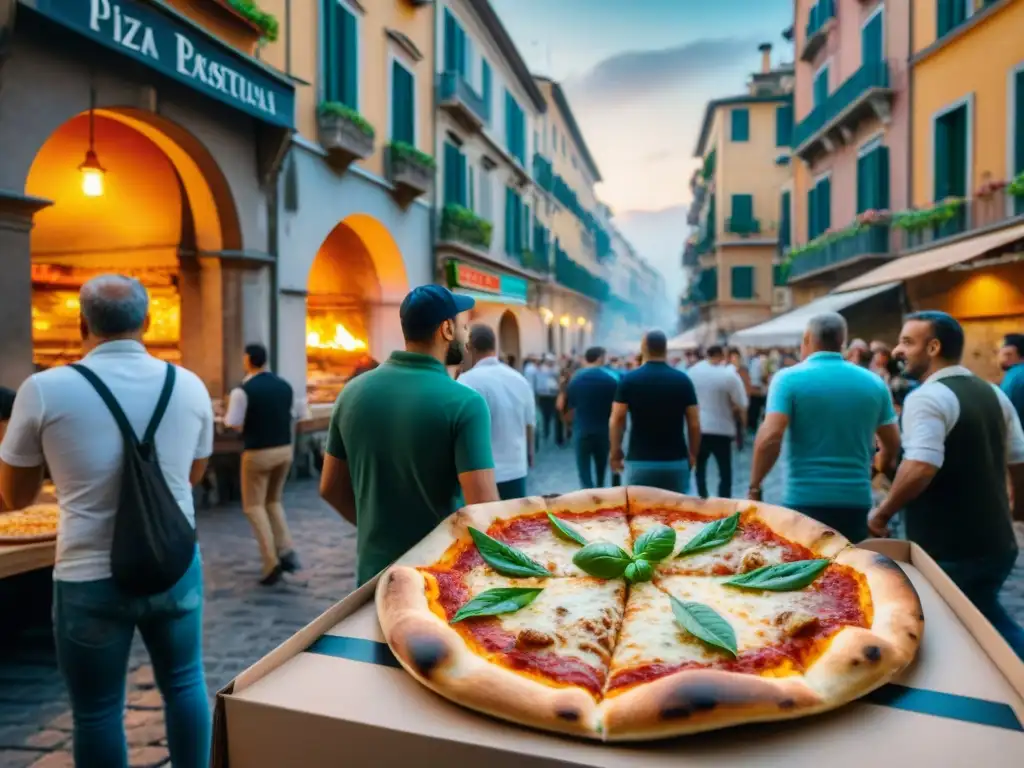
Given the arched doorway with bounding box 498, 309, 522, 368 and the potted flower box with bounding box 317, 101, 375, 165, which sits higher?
the potted flower box with bounding box 317, 101, 375, 165

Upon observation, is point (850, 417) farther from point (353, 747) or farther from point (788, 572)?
point (353, 747)

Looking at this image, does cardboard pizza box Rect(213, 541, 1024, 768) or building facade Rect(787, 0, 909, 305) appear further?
building facade Rect(787, 0, 909, 305)

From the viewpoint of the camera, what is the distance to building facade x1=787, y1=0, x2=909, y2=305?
16.9 metres

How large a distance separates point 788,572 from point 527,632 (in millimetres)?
741

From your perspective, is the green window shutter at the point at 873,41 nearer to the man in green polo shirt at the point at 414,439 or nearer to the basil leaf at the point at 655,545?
the man in green polo shirt at the point at 414,439

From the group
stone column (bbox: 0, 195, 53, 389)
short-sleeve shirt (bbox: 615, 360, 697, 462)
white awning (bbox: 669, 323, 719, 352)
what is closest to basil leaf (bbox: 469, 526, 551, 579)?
short-sleeve shirt (bbox: 615, 360, 697, 462)

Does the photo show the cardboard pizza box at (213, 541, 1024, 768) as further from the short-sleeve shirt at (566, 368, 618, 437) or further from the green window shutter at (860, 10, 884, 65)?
the green window shutter at (860, 10, 884, 65)

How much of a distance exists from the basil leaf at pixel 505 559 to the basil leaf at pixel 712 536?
457mm

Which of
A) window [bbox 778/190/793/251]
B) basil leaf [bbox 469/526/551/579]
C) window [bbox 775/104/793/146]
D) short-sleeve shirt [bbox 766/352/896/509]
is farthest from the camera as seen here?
window [bbox 775/104/793/146]

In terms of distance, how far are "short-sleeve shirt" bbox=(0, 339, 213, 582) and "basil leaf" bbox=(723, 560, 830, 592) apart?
1.95m

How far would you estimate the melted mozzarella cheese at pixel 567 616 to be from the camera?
5.17ft

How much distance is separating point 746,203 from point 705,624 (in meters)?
38.5

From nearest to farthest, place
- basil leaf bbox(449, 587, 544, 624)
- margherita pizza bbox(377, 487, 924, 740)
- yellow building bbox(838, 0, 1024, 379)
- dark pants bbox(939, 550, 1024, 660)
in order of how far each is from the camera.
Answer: margherita pizza bbox(377, 487, 924, 740)
basil leaf bbox(449, 587, 544, 624)
dark pants bbox(939, 550, 1024, 660)
yellow building bbox(838, 0, 1024, 379)

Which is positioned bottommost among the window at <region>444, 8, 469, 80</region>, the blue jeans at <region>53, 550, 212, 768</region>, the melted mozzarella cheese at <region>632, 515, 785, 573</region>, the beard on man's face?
the blue jeans at <region>53, 550, 212, 768</region>
